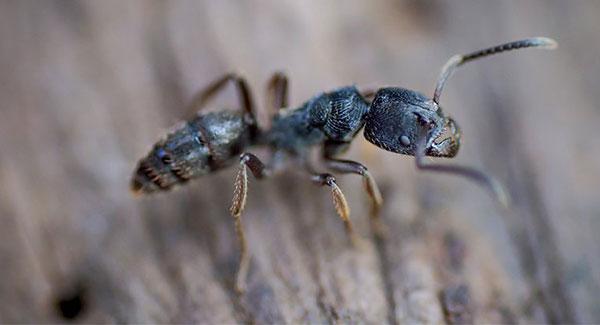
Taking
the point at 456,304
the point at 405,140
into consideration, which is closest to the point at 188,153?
the point at 405,140

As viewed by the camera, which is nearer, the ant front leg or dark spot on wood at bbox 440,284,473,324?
dark spot on wood at bbox 440,284,473,324

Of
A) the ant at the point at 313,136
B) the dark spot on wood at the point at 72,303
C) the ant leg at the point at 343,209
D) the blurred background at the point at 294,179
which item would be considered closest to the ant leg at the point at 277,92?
the ant at the point at 313,136

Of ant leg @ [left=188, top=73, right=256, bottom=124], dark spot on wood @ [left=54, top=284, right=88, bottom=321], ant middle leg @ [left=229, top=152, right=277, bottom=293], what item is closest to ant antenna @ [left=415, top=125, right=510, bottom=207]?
ant middle leg @ [left=229, top=152, right=277, bottom=293]

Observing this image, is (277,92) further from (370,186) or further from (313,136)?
(370,186)

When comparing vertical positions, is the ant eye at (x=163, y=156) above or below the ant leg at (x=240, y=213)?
above

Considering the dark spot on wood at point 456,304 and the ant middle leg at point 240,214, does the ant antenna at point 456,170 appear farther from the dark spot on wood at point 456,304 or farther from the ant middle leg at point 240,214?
the ant middle leg at point 240,214

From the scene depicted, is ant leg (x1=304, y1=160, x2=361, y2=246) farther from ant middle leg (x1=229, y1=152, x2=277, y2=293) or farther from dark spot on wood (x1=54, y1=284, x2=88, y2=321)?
dark spot on wood (x1=54, y1=284, x2=88, y2=321)

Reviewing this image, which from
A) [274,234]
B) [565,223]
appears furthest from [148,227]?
[565,223]
